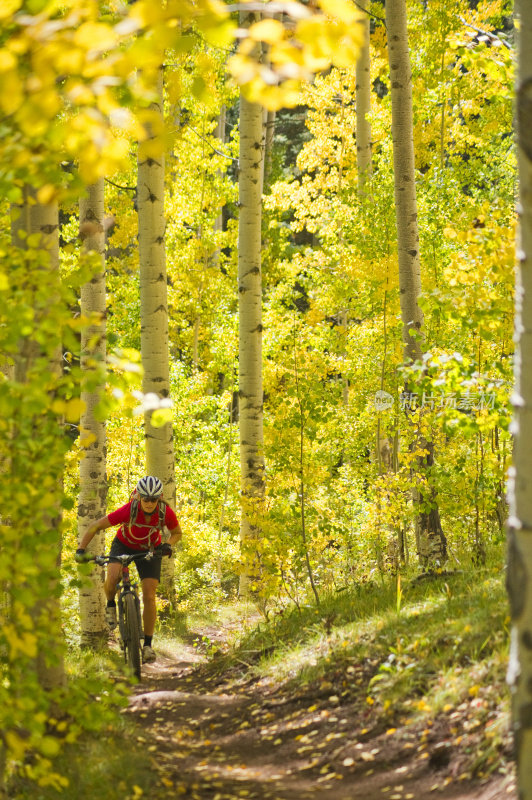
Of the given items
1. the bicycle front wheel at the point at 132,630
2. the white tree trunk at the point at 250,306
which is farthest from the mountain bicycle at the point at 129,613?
the white tree trunk at the point at 250,306

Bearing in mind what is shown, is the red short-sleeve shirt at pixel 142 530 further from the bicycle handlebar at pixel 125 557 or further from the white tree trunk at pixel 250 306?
the white tree trunk at pixel 250 306

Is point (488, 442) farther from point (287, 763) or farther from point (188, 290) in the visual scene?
point (188, 290)

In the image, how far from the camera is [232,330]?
16.1 metres

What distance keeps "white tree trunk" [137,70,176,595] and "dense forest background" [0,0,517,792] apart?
0.09 metres

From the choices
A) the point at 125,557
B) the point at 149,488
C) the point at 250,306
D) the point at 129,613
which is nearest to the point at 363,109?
the point at 250,306

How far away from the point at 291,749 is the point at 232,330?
1222cm

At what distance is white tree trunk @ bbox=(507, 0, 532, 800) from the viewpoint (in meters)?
2.19

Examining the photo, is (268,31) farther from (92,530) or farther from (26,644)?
(92,530)

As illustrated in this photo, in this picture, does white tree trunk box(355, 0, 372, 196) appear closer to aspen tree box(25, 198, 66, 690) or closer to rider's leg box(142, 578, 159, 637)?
rider's leg box(142, 578, 159, 637)

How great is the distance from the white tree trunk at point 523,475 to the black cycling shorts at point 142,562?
498 centimetres

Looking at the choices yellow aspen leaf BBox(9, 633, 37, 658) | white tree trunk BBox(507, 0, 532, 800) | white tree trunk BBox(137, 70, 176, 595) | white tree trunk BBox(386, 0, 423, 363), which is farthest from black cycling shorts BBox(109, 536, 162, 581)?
white tree trunk BBox(507, 0, 532, 800)

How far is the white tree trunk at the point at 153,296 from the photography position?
934cm

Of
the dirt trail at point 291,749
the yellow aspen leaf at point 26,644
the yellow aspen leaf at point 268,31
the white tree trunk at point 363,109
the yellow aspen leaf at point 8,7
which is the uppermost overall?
the white tree trunk at point 363,109

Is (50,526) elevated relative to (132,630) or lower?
elevated
